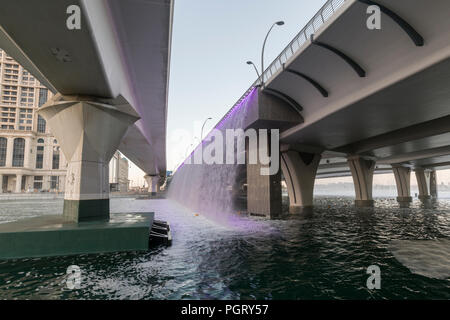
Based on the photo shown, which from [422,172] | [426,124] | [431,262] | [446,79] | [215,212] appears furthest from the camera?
[422,172]

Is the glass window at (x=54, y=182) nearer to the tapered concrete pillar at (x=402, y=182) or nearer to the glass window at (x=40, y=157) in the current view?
the glass window at (x=40, y=157)

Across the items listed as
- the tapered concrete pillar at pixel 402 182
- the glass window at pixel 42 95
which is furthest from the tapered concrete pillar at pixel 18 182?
the tapered concrete pillar at pixel 402 182

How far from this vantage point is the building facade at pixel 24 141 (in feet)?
337

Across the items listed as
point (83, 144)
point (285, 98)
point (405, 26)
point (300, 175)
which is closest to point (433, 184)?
point (300, 175)

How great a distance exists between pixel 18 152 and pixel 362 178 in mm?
121735

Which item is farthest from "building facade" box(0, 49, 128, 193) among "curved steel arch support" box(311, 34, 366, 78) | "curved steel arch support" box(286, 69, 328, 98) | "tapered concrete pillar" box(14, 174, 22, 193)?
"curved steel arch support" box(311, 34, 366, 78)

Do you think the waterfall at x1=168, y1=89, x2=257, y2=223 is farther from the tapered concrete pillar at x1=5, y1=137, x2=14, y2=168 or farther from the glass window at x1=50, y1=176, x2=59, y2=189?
the glass window at x1=50, y1=176, x2=59, y2=189

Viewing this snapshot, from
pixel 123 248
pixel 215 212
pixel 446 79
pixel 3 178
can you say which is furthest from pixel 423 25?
pixel 3 178

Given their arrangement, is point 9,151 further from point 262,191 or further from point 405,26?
point 405,26

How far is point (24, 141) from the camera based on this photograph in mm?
105375

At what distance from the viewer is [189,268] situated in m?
8.46

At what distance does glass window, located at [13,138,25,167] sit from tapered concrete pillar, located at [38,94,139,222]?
114852mm

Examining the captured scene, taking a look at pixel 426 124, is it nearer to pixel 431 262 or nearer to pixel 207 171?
pixel 431 262
